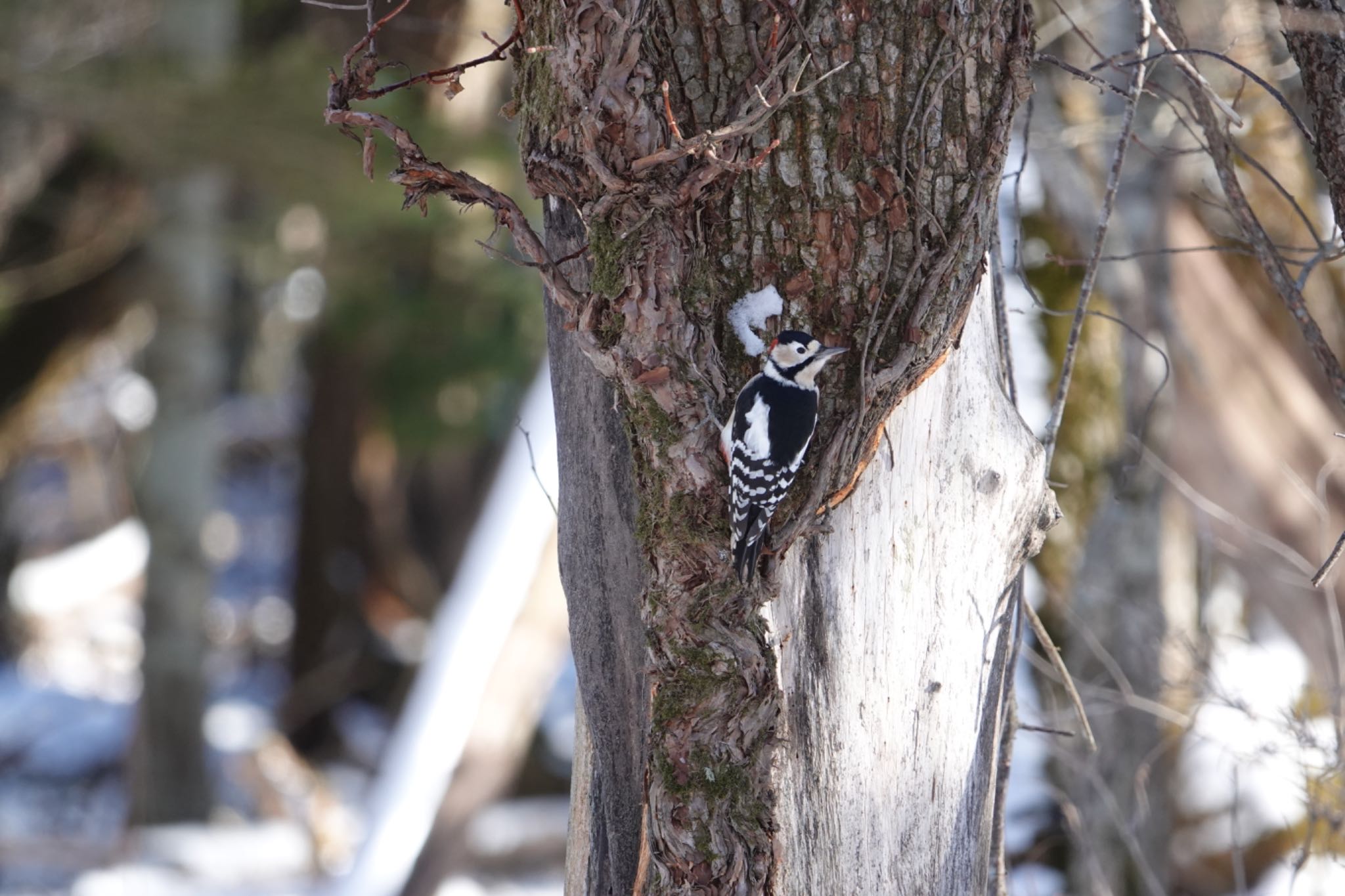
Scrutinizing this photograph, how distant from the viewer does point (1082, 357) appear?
5980 mm

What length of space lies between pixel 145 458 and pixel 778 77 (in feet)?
22.7

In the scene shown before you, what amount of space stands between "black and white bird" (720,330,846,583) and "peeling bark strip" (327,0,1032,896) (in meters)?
0.04

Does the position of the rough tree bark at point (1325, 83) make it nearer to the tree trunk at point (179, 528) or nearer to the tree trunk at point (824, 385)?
the tree trunk at point (824, 385)

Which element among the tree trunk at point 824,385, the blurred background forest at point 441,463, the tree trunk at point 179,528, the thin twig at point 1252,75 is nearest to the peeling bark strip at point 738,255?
the tree trunk at point 824,385

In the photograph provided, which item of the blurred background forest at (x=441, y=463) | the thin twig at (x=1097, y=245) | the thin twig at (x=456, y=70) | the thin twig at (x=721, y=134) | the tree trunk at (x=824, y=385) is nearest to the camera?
the thin twig at (x=721, y=134)

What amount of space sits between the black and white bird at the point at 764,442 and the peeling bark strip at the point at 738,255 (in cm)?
4

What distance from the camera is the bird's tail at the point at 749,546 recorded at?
1786mm

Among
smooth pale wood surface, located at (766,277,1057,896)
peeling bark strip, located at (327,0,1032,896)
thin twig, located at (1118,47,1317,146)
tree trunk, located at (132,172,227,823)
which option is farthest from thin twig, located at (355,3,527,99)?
tree trunk, located at (132,172,227,823)

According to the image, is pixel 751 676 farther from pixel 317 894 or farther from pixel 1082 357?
pixel 317 894

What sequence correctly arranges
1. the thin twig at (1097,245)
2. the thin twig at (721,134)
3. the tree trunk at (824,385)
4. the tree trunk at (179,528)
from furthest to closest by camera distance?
the tree trunk at (179,528) → the thin twig at (1097,245) → the tree trunk at (824,385) → the thin twig at (721,134)

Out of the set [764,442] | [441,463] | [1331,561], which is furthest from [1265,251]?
[441,463]

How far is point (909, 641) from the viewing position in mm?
1952

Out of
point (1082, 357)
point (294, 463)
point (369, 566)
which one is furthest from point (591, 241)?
point (294, 463)

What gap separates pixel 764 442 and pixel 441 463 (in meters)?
11.2
